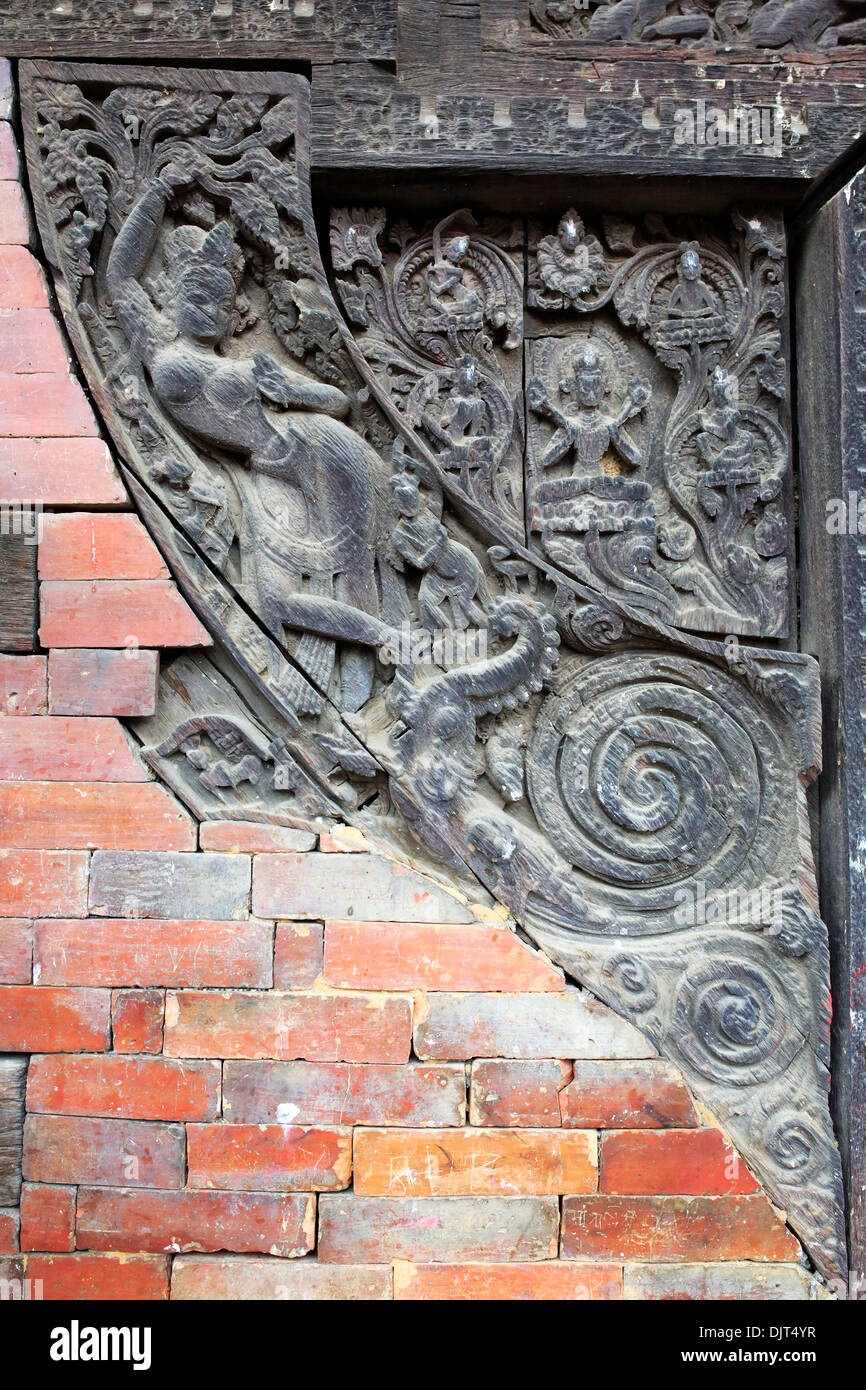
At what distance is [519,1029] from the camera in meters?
3.32

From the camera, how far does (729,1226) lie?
329cm

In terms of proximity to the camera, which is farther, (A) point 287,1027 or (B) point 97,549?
(B) point 97,549

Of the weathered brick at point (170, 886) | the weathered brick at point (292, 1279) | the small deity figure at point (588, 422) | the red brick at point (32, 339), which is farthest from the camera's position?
the small deity figure at point (588, 422)

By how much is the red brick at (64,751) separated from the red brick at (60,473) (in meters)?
0.80

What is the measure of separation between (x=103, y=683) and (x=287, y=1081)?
5.08 feet

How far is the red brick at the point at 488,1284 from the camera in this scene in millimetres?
3252

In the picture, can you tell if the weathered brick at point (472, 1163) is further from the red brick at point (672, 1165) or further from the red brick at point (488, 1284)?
the red brick at point (488, 1284)

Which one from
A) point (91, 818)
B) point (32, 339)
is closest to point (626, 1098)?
point (91, 818)

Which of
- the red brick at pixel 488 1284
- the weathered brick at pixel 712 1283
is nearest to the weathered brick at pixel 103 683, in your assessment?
the red brick at pixel 488 1284

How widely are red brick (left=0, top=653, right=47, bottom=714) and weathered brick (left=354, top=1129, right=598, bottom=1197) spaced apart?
1.90 metres

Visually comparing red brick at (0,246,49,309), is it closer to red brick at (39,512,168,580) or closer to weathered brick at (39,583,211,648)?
red brick at (39,512,168,580)

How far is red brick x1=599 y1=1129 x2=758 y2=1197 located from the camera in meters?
3.28

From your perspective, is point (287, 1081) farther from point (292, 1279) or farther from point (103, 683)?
point (103, 683)

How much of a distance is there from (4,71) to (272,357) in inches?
56.1
